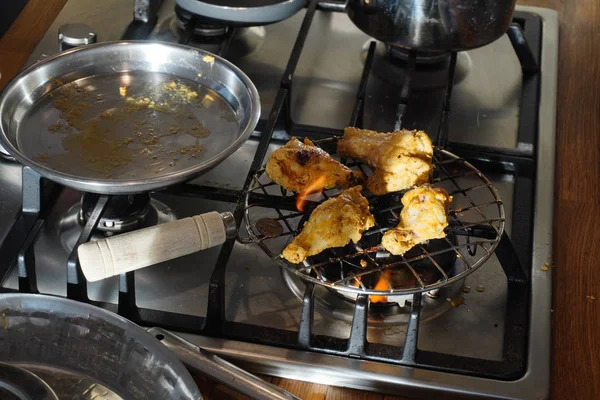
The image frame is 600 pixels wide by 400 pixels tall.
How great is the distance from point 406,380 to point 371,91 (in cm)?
54

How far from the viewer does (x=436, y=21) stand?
110cm

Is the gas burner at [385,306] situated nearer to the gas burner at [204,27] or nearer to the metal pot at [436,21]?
the metal pot at [436,21]

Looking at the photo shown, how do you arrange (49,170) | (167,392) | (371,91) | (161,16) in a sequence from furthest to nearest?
(161,16), (371,91), (49,170), (167,392)

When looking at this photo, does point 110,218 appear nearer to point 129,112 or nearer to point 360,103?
point 129,112

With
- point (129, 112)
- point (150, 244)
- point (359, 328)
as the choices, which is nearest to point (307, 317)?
point (359, 328)

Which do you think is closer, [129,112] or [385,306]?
[385,306]

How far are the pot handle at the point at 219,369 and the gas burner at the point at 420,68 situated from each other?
0.61 m

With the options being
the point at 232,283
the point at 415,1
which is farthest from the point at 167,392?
the point at 415,1

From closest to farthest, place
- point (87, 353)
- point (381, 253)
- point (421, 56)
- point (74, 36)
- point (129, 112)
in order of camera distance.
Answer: point (87, 353), point (381, 253), point (129, 112), point (74, 36), point (421, 56)

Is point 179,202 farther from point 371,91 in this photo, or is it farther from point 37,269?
point 371,91

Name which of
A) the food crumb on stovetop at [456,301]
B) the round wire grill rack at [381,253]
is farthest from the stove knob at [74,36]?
the food crumb on stovetop at [456,301]

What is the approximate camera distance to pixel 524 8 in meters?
1.43

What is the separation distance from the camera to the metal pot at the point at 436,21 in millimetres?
1092

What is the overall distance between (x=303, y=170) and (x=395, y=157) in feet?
0.34
